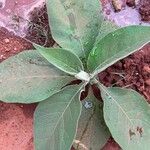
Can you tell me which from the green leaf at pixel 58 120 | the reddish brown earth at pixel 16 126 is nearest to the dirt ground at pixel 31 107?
the reddish brown earth at pixel 16 126

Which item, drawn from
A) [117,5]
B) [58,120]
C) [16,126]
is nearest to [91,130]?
[58,120]

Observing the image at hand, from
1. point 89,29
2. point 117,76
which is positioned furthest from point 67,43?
point 117,76

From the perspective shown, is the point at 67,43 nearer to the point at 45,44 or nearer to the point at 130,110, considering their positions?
the point at 45,44

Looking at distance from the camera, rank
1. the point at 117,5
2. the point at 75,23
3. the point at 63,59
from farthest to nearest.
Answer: the point at 117,5
the point at 75,23
the point at 63,59

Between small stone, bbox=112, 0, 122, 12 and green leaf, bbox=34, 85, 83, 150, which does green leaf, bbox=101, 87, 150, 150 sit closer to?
green leaf, bbox=34, 85, 83, 150

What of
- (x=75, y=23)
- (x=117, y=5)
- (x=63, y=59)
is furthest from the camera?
(x=117, y=5)

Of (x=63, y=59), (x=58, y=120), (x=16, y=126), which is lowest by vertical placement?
(x=16, y=126)

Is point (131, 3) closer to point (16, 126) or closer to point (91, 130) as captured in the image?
point (91, 130)
